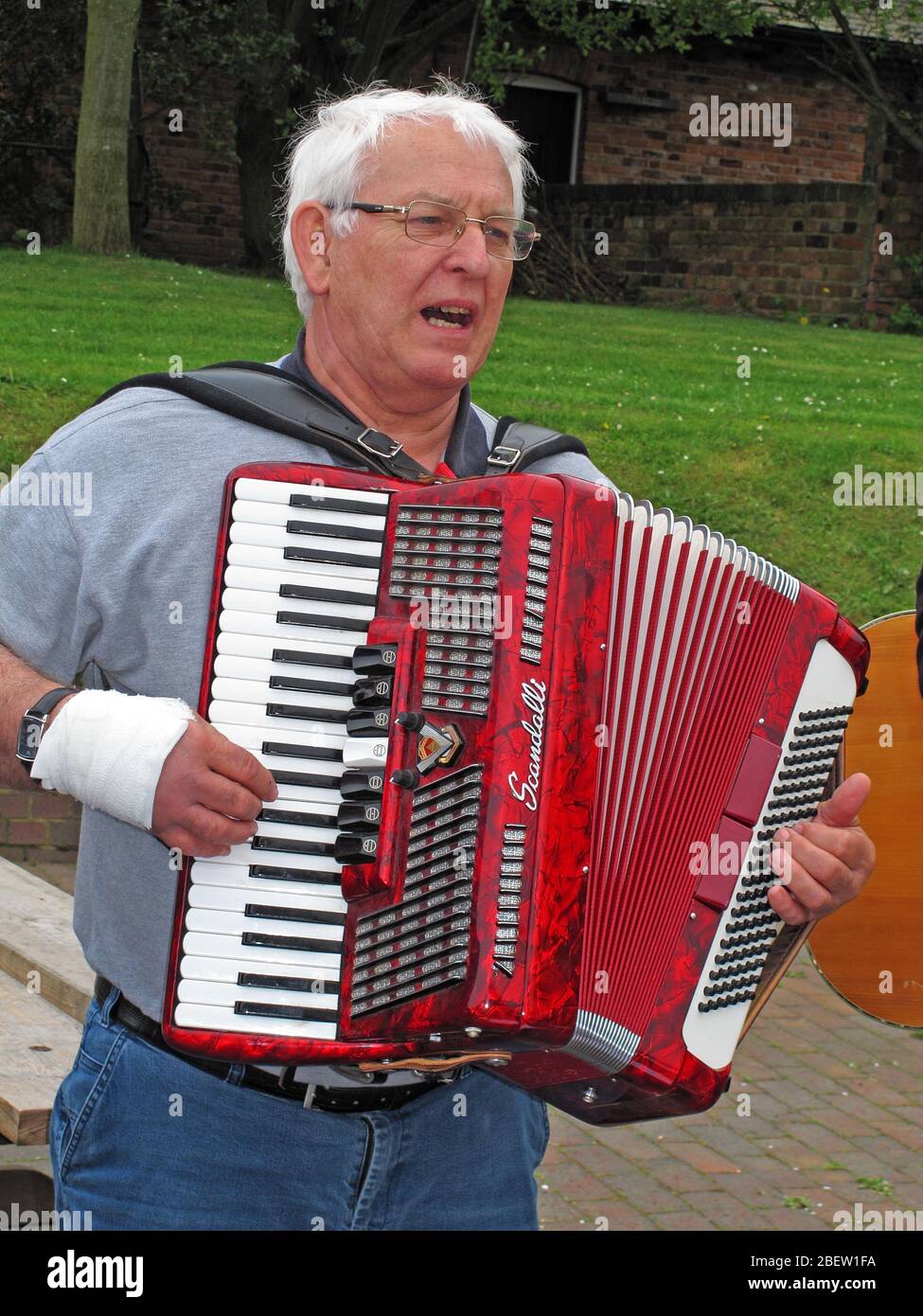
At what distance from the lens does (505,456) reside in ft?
8.01

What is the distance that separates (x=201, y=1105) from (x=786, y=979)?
13.6ft

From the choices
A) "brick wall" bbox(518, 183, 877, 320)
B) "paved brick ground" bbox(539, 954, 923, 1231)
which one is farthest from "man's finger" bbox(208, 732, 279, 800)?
"brick wall" bbox(518, 183, 877, 320)

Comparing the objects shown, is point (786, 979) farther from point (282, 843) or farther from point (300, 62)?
point (300, 62)

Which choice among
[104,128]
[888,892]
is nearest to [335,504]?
[888,892]

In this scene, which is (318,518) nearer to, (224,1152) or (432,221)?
(432,221)

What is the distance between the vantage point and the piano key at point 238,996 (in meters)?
2.03

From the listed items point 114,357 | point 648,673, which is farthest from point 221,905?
point 114,357

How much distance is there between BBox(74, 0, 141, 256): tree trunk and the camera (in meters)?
12.3

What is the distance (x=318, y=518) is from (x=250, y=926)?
1.72 feet

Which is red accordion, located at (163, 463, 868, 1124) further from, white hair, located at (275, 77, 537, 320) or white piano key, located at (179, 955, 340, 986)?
white hair, located at (275, 77, 537, 320)

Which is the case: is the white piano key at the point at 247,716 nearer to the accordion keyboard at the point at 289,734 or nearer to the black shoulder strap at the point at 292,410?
the accordion keyboard at the point at 289,734

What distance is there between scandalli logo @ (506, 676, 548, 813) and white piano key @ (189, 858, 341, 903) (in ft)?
0.84

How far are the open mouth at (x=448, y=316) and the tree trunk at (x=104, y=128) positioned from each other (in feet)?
36.0

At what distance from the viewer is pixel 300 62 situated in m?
16.1
